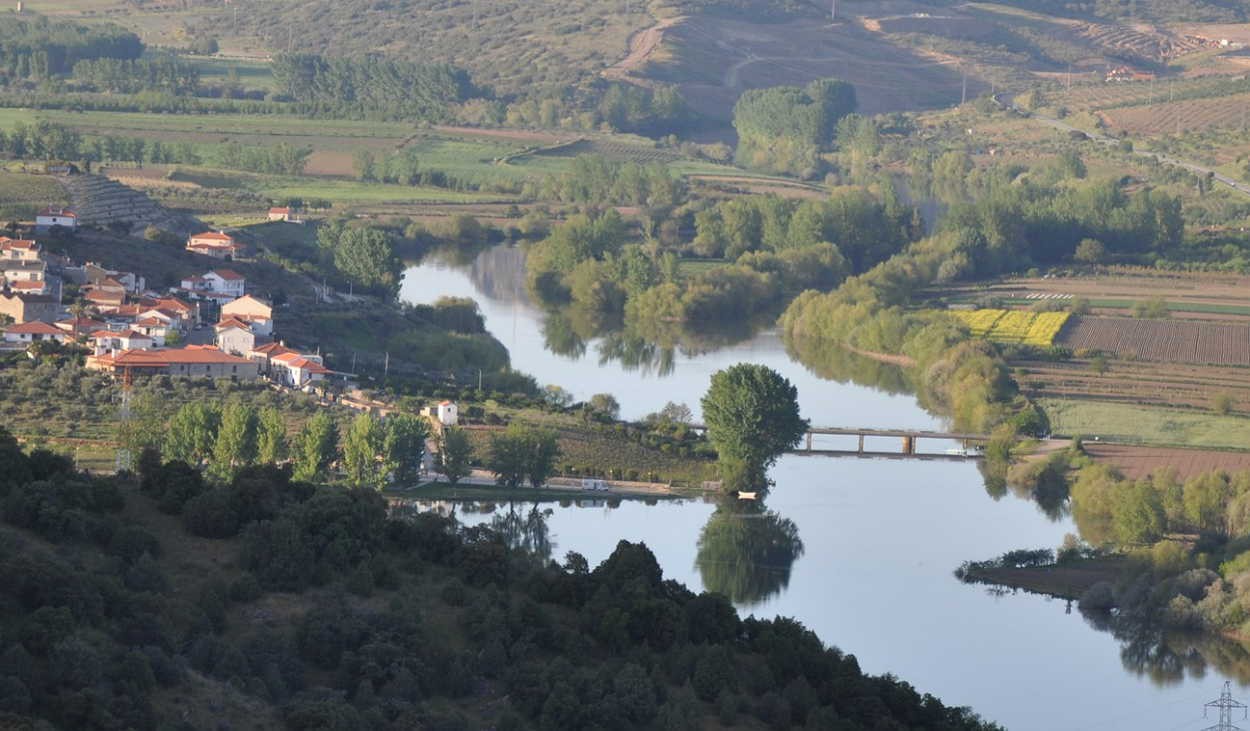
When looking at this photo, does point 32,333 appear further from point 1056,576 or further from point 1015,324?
point 1015,324

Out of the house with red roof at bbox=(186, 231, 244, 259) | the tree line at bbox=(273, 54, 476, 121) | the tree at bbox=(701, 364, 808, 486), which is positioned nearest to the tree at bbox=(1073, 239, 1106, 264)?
the house with red roof at bbox=(186, 231, 244, 259)

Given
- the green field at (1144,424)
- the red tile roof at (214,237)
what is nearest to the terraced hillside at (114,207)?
the red tile roof at (214,237)

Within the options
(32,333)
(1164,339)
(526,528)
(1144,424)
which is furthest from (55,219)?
(1164,339)

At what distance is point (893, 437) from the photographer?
43688 mm

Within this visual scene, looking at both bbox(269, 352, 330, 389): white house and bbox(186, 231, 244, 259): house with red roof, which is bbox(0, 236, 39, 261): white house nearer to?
bbox(186, 231, 244, 259): house with red roof

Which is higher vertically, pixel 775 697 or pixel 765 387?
pixel 775 697

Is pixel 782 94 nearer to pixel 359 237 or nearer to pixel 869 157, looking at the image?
pixel 869 157

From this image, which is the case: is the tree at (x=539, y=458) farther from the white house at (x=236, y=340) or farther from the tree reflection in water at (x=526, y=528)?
the white house at (x=236, y=340)

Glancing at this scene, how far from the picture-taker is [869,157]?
296ft

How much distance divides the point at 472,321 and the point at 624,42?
54016mm

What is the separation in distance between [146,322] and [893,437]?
12.6 meters

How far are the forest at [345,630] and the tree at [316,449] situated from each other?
941 centimetres

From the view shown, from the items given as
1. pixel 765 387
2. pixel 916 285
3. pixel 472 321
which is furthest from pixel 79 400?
pixel 916 285

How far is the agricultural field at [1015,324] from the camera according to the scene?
54281mm
